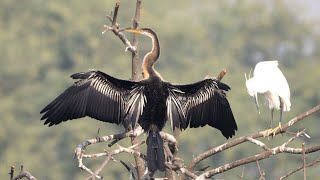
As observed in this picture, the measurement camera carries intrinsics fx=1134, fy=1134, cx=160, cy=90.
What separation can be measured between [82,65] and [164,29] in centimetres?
507

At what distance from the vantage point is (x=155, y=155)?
753cm

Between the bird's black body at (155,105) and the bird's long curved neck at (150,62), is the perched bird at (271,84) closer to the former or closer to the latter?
the bird's long curved neck at (150,62)

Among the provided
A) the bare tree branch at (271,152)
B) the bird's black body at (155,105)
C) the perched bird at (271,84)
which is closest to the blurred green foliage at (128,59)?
the perched bird at (271,84)

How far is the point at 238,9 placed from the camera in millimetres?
45812

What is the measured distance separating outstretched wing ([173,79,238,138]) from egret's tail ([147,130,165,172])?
55cm

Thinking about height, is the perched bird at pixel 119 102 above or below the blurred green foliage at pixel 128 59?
below

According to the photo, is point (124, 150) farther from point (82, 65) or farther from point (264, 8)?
point (264, 8)

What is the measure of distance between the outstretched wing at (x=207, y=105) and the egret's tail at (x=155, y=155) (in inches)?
21.6

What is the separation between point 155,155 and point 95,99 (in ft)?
2.43

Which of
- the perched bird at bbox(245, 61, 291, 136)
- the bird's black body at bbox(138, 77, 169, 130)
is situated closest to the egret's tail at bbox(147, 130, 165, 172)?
the bird's black body at bbox(138, 77, 169, 130)

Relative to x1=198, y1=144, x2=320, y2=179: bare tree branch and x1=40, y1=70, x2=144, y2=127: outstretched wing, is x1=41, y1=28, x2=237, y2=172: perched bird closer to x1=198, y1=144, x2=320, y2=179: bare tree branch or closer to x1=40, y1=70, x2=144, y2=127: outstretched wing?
x1=40, y1=70, x2=144, y2=127: outstretched wing

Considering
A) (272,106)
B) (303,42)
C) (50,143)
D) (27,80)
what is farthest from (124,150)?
(303,42)

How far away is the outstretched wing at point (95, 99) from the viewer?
7.95 metres

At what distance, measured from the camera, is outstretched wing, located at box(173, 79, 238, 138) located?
820cm
